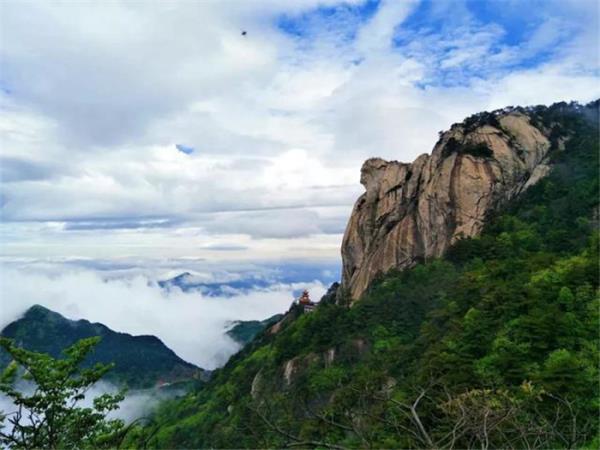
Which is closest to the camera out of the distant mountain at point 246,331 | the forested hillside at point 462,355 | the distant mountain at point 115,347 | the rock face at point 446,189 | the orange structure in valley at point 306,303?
the forested hillside at point 462,355

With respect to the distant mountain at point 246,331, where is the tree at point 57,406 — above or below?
above

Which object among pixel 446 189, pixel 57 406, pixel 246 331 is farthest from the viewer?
pixel 246 331

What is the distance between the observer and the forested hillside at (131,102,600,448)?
7773mm

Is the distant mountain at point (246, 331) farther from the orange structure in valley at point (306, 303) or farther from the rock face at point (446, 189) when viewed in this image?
the rock face at point (446, 189)

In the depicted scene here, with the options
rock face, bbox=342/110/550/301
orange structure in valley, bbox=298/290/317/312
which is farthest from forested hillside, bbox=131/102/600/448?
rock face, bbox=342/110/550/301

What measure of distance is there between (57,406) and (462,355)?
1612cm

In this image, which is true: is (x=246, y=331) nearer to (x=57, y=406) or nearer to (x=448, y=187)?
(x=448, y=187)

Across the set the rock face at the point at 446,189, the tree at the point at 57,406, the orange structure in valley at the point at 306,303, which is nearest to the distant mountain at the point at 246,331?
the orange structure in valley at the point at 306,303

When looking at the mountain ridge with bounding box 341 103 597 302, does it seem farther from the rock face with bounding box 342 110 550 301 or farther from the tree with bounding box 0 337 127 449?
the tree with bounding box 0 337 127 449

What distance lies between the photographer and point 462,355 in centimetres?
2112

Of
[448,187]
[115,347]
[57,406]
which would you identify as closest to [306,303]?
[448,187]

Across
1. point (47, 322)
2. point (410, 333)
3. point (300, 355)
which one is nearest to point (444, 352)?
point (410, 333)

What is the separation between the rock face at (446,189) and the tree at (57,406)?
4076 centimetres

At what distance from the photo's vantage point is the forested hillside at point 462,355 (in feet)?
25.5
